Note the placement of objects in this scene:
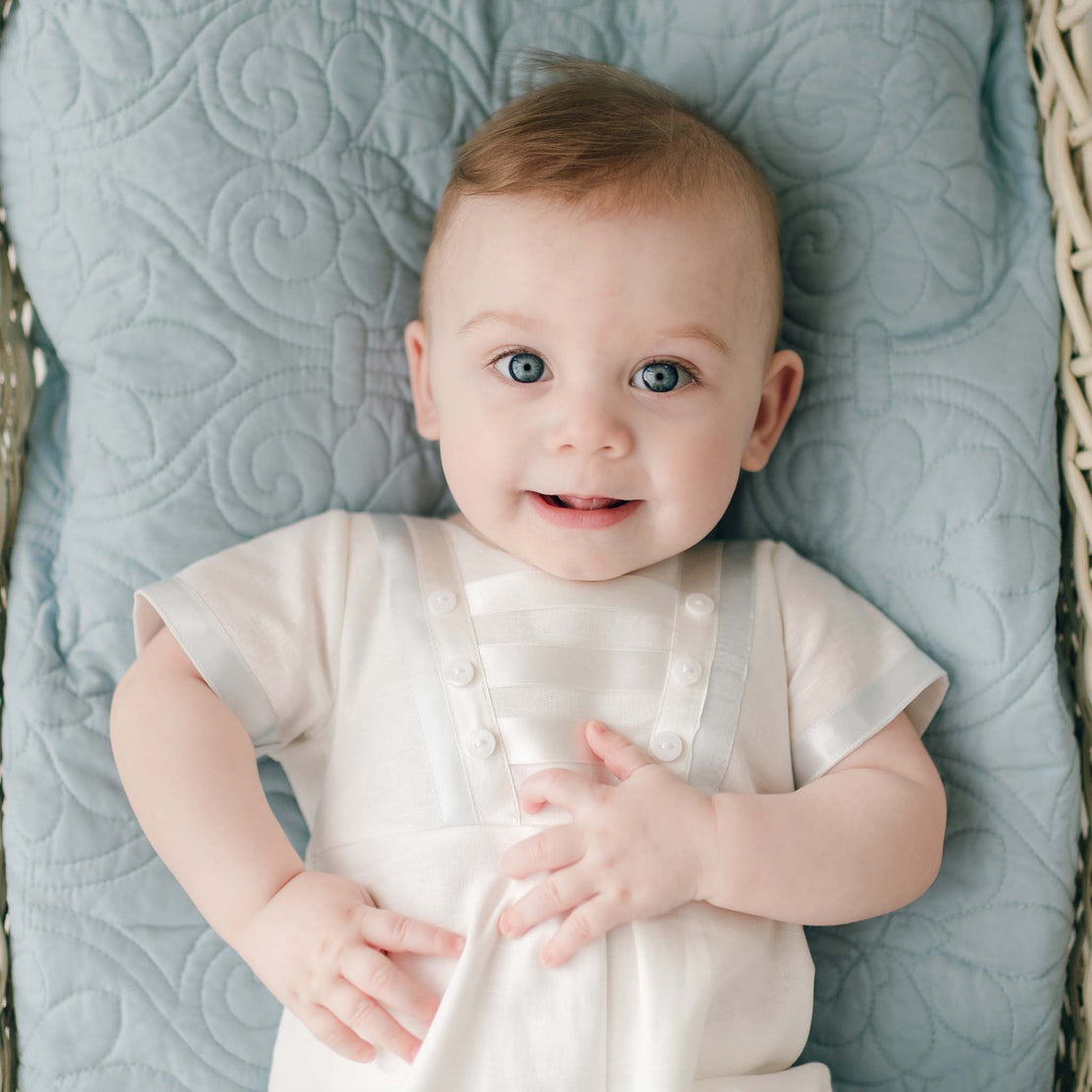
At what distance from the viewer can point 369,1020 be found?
0.85m

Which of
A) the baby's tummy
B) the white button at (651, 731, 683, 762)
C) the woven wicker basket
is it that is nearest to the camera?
the baby's tummy

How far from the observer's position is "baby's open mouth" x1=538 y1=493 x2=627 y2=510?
3.24ft

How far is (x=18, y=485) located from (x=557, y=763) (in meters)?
0.59

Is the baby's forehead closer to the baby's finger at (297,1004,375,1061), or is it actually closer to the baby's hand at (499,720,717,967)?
the baby's hand at (499,720,717,967)

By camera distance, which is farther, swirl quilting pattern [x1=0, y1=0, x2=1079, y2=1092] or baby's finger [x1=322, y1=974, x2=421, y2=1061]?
swirl quilting pattern [x1=0, y1=0, x2=1079, y2=1092]

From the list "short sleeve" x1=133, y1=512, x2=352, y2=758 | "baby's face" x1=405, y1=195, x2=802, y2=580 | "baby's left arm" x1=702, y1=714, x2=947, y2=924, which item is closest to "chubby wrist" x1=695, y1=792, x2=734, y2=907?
"baby's left arm" x1=702, y1=714, x2=947, y2=924

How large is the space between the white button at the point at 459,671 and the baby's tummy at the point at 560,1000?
0.39 ft

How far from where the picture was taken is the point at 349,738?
99 centimetres

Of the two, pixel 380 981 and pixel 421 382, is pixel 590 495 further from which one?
pixel 380 981

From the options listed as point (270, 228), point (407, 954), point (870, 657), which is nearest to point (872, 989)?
point (870, 657)

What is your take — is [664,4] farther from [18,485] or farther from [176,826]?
[176,826]

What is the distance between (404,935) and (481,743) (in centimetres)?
15

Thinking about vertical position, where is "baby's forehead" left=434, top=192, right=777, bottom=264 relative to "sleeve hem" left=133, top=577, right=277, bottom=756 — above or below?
above

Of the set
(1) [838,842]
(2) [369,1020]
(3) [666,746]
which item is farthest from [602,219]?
(2) [369,1020]
